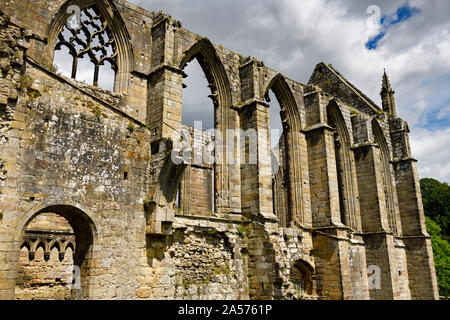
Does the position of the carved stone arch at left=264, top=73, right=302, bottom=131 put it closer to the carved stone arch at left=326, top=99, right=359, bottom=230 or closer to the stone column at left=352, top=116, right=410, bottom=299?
the carved stone arch at left=326, top=99, right=359, bottom=230

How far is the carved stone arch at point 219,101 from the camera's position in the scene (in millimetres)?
11195

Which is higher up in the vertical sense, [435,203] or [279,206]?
[435,203]

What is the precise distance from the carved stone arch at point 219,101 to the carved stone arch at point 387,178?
10185mm

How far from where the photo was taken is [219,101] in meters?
12.0

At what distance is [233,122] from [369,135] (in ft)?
24.8

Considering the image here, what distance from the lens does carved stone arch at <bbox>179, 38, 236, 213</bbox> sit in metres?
11.2

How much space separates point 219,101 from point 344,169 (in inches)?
286

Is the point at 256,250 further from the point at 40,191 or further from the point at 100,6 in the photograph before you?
the point at 100,6

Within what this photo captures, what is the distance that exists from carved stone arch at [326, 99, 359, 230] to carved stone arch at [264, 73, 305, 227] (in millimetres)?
2783

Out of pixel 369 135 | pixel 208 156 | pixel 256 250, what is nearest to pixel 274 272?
pixel 256 250

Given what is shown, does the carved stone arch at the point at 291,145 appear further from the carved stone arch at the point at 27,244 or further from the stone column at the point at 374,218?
the carved stone arch at the point at 27,244

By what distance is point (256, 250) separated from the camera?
10.6 m

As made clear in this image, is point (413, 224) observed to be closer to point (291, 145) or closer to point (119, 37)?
point (291, 145)

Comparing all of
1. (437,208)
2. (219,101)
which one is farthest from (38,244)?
(437,208)
